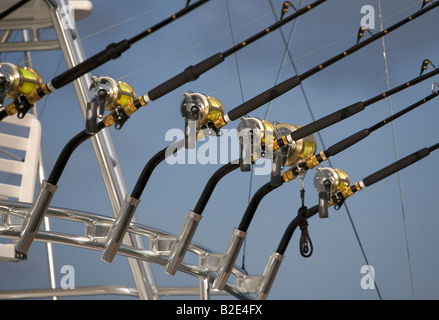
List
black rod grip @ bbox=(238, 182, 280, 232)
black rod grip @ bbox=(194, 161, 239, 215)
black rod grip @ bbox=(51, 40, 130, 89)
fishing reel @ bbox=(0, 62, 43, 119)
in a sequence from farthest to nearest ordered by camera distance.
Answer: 1. black rod grip @ bbox=(238, 182, 280, 232)
2. black rod grip @ bbox=(194, 161, 239, 215)
3. fishing reel @ bbox=(0, 62, 43, 119)
4. black rod grip @ bbox=(51, 40, 130, 89)

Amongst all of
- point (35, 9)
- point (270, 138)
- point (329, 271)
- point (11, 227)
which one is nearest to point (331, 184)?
point (270, 138)

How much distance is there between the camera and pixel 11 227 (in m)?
3.62

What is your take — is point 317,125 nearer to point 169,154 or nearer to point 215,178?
point 215,178

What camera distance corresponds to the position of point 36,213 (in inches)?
129

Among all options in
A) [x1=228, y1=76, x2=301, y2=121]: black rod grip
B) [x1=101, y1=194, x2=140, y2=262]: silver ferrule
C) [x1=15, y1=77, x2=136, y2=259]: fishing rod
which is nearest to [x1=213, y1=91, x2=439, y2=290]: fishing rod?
[x1=228, y1=76, x2=301, y2=121]: black rod grip

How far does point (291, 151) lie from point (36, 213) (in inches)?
34.5

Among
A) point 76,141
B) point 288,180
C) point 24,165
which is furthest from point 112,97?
point 24,165

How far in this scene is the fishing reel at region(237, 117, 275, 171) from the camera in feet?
10.6

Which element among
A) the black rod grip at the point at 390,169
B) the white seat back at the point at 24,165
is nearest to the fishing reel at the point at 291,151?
the black rod grip at the point at 390,169

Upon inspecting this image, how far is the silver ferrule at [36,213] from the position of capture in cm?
326

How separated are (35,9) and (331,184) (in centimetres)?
300

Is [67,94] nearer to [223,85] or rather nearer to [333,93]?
[223,85]

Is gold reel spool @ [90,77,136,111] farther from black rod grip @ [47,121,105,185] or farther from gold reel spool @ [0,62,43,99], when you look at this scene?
gold reel spool @ [0,62,43,99]

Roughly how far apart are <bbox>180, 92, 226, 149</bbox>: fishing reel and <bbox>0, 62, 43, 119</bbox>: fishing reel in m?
0.48
